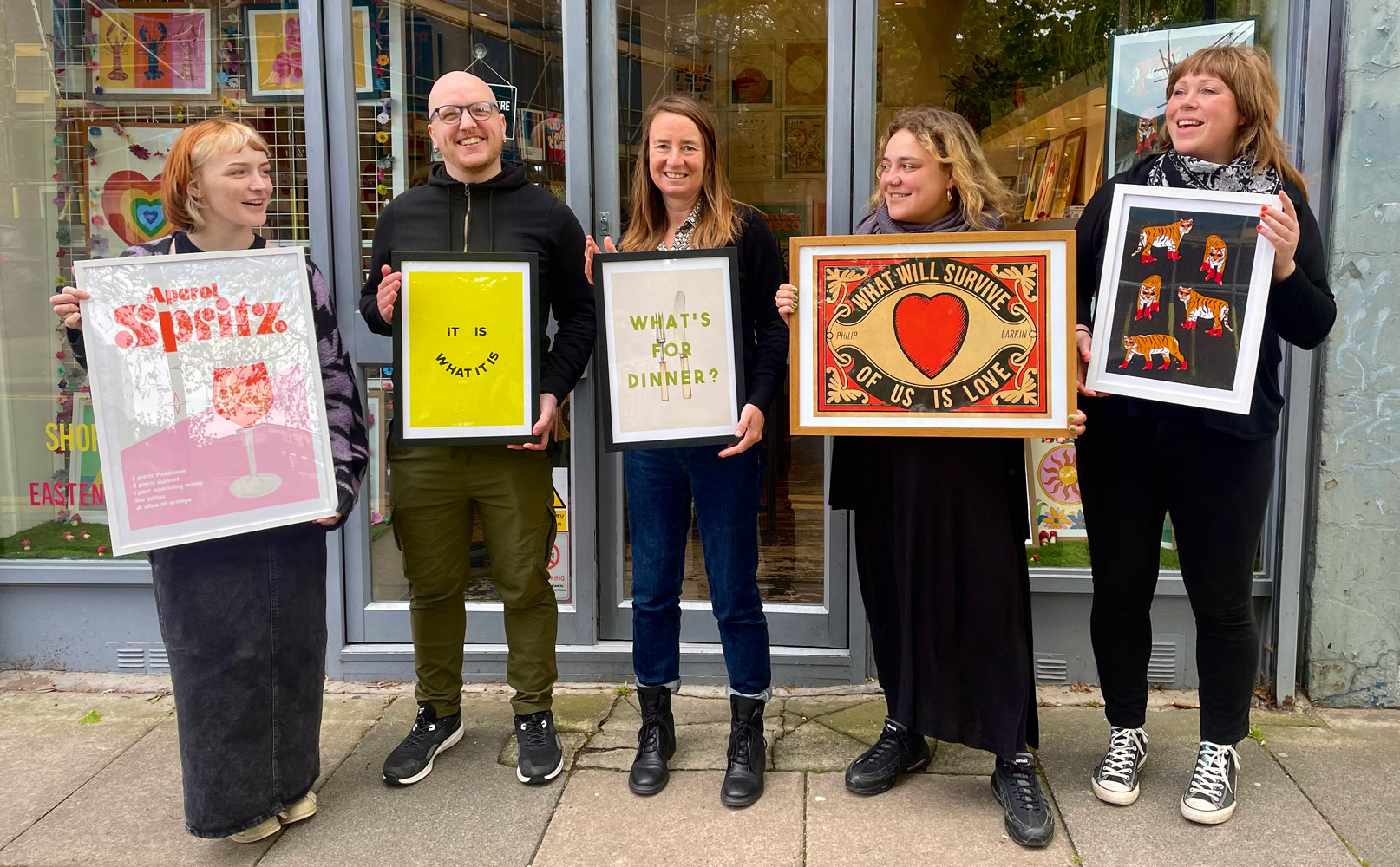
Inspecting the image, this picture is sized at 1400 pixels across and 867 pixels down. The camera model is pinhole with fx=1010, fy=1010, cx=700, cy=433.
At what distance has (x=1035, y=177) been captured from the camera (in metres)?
3.92

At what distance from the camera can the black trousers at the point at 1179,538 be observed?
109 inches

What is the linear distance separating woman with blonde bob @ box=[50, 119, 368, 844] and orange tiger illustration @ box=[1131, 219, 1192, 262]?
224cm

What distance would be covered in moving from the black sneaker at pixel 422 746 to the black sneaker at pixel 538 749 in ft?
0.82

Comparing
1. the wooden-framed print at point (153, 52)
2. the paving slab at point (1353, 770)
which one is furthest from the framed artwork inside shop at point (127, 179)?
the paving slab at point (1353, 770)

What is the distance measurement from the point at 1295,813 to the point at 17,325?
4.96 meters

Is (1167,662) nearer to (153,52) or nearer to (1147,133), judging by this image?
(1147,133)

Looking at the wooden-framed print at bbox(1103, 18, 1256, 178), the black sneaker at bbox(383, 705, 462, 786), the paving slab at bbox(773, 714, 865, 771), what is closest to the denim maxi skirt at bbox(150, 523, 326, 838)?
the black sneaker at bbox(383, 705, 462, 786)

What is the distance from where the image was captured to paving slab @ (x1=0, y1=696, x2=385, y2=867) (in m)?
2.82

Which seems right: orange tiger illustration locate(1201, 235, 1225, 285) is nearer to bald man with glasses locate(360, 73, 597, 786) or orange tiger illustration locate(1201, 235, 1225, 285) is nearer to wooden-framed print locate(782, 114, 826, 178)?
wooden-framed print locate(782, 114, 826, 178)

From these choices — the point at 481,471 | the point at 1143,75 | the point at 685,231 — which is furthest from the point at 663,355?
the point at 1143,75

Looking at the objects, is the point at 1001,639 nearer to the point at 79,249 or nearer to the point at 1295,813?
the point at 1295,813

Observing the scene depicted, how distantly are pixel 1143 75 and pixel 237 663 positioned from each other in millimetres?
3633

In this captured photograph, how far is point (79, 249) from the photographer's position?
4156 mm

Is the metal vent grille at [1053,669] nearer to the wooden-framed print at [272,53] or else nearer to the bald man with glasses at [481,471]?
the bald man with glasses at [481,471]
